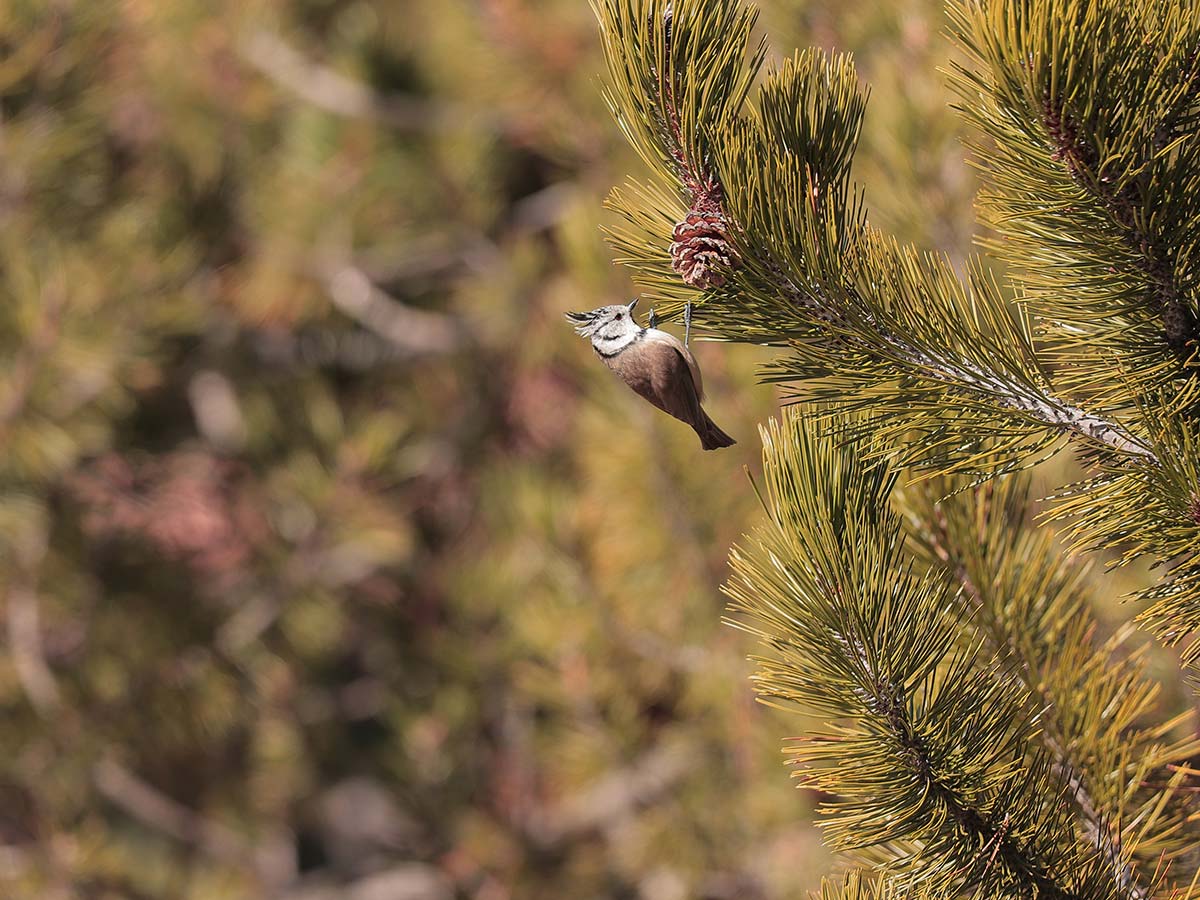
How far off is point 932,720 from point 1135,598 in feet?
0.36

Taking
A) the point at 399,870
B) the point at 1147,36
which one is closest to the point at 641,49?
the point at 1147,36

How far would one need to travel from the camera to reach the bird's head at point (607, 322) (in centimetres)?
58

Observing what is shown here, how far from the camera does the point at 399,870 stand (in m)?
2.06

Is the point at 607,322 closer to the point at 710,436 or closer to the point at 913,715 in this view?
the point at 710,436

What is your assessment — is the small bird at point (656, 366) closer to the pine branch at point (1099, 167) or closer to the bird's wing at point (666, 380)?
the bird's wing at point (666, 380)

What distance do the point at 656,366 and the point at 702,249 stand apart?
0.31 ft

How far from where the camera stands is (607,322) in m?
0.60

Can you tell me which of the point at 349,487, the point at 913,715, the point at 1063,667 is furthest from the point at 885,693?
the point at 349,487

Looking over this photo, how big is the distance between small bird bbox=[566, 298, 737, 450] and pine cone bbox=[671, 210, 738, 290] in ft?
0.27

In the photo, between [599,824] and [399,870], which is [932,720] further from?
[399,870]

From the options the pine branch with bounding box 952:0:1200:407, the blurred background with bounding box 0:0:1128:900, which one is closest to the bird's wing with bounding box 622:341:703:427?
the pine branch with bounding box 952:0:1200:407

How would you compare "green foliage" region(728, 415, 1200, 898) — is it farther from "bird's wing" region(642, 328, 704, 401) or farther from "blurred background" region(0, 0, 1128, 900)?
"blurred background" region(0, 0, 1128, 900)

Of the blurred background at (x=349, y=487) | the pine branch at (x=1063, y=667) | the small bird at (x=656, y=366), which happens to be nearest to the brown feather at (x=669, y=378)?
the small bird at (x=656, y=366)

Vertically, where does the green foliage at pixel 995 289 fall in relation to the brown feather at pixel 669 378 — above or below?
above
